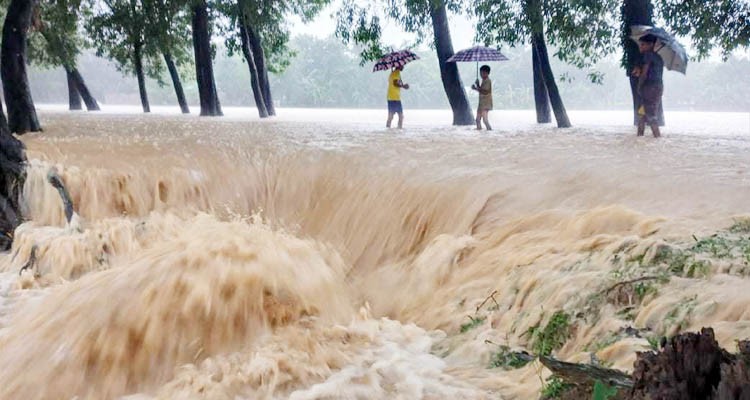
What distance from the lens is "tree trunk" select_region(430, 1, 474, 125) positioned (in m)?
15.0

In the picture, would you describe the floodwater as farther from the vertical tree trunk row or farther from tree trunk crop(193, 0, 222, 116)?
tree trunk crop(193, 0, 222, 116)

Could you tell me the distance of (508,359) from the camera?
3184 mm

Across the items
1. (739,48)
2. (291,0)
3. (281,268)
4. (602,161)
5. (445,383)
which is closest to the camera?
(445,383)

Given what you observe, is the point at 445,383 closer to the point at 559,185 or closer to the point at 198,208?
the point at 559,185

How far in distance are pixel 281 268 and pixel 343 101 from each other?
171ft

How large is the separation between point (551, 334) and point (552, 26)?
10413 millimetres

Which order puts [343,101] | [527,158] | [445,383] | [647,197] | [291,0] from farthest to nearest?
[343,101] → [291,0] → [527,158] → [647,197] → [445,383]

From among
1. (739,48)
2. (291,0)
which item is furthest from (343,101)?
(739,48)

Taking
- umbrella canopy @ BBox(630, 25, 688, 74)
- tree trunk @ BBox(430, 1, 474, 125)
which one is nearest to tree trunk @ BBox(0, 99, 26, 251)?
umbrella canopy @ BBox(630, 25, 688, 74)

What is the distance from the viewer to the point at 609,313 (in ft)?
10.3

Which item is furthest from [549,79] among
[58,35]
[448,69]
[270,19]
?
[58,35]

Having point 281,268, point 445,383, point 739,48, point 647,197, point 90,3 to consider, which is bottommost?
point 445,383

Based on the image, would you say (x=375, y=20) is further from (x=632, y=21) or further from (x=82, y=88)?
(x=82, y=88)

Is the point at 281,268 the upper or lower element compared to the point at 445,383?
upper
